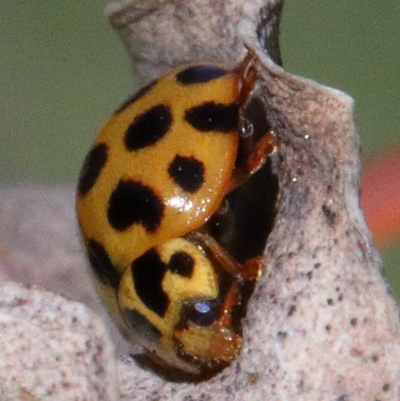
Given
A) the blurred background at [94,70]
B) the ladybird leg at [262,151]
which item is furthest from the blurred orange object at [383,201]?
the ladybird leg at [262,151]

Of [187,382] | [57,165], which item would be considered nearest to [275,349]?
[187,382]

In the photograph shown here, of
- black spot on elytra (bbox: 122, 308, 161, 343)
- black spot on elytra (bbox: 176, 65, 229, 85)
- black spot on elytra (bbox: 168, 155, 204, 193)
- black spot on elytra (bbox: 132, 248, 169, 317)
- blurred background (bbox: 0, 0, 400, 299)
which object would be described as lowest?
blurred background (bbox: 0, 0, 400, 299)

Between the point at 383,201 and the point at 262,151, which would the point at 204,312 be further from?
the point at 383,201

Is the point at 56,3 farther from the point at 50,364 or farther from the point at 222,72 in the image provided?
the point at 50,364

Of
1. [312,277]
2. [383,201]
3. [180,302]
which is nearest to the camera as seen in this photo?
[312,277]

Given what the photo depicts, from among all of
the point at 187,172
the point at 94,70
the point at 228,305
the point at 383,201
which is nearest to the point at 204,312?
the point at 228,305

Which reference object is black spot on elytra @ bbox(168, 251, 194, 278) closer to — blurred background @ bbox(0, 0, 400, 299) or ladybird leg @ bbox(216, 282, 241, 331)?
ladybird leg @ bbox(216, 282, 241, 331)

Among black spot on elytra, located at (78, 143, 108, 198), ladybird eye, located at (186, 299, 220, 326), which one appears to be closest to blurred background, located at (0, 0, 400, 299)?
black spot on elytra, located at (78, 143, 108, 198)
